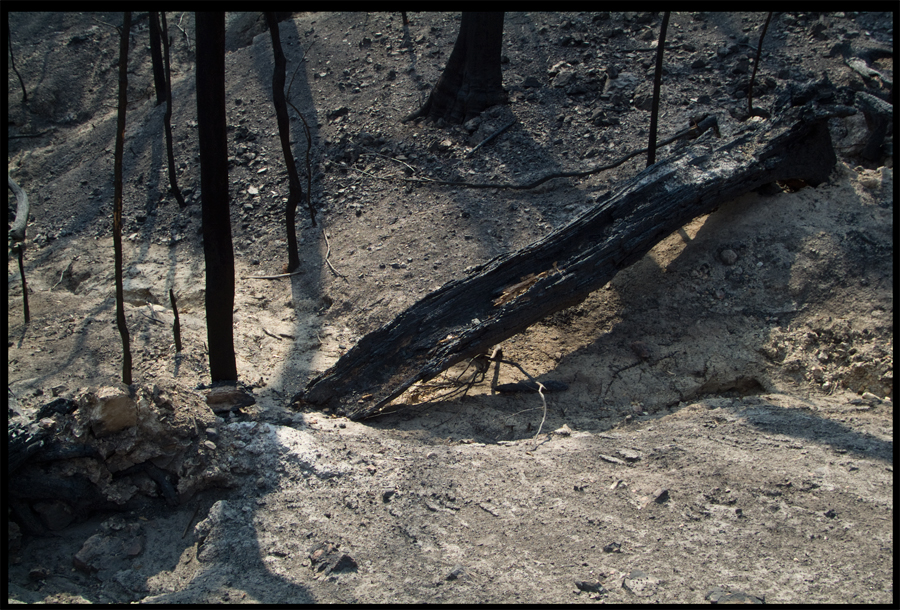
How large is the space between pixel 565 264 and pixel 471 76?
4679mm

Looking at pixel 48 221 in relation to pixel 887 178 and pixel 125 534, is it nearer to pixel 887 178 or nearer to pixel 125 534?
pixel 125 534

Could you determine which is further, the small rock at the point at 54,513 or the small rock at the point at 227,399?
the small rock at the point at 227,399

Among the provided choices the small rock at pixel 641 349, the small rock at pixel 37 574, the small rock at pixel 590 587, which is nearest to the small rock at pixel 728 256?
the small rock at pixel 641 349

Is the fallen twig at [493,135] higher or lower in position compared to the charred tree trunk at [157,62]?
lower

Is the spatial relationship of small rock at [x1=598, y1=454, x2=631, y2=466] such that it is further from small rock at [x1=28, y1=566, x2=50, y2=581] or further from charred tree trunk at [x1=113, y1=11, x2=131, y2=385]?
charred tree trunk at [x1=113, y1=11, x2=131, y2=385]

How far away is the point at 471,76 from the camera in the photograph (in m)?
8.35

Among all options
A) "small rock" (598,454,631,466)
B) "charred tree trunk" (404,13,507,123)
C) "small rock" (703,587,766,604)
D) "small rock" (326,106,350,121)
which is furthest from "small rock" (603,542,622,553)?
"small rock" (326,106,350,121)

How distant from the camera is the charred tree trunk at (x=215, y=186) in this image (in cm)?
379

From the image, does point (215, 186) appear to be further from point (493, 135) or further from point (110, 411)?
point (493, 135)

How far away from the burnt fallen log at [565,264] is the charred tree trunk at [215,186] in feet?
2.47

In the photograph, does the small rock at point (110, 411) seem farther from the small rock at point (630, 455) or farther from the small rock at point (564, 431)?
the small rock at point (630, 455)

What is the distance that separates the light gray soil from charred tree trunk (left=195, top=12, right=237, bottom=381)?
0.55m

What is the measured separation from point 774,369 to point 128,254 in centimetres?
737

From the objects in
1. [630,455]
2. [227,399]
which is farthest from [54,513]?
[630,455]
